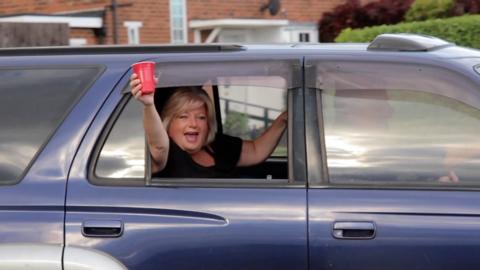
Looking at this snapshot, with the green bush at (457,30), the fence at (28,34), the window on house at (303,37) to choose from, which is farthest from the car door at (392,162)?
the window on house at (303,37)

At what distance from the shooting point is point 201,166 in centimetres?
351

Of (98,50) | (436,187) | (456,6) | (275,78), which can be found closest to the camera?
(436,187)

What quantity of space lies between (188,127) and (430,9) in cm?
1052

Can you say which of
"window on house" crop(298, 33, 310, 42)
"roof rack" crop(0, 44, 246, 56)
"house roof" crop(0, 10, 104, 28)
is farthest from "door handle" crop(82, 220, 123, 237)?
"window on house" crop(298, 33, 310, 42)

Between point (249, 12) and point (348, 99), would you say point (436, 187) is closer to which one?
point (348, 99)

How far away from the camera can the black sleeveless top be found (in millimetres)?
3363

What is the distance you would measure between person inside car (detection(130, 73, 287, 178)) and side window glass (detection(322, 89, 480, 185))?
0.47 m

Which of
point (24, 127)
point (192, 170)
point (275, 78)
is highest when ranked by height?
point (275, 78)

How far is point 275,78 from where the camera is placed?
3.11m

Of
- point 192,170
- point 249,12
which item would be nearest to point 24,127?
point 192,170

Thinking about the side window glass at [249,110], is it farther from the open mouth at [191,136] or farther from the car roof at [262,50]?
the car roof at [262,50]

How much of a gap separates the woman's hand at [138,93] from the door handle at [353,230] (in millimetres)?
897

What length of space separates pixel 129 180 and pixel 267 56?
79cm

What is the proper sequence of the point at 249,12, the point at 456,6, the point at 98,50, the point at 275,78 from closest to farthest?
the point at 275,78
the point at 98,50
the point at 456,6
the point at 249,12
